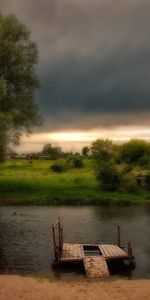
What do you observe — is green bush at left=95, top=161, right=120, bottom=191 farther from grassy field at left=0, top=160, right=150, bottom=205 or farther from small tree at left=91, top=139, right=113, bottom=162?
small tree at left=91, top=139, right=113, bottom=162

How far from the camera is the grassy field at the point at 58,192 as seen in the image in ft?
201

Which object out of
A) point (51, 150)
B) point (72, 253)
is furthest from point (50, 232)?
point (51, 150)

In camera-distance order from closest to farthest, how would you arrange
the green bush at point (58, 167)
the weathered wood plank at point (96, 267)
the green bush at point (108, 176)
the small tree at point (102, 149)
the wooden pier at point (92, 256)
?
1. the weathered wood plank at point (96, 267)
2. the wooden pier at point (92, 256)
3. the green bush at point (108, 176)
4. the green bush at point (58, 167)
5. the small tree at point (102, 149)

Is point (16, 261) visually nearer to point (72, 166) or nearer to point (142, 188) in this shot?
point (142, 188)

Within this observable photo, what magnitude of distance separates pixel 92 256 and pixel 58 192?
34850mm

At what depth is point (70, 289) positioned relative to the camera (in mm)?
22688

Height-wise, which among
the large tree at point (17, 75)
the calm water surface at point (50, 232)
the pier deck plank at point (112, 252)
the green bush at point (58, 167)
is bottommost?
the calm water surface at point (50, 232)

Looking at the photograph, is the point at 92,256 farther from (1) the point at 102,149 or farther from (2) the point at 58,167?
(1) the point at 102,149

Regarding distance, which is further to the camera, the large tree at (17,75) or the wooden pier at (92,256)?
the large tree at (17,75)

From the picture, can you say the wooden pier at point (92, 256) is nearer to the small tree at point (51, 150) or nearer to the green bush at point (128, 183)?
the green bush at point (128, 183)

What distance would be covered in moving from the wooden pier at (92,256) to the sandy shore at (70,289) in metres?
2.07

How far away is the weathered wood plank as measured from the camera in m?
→ 26.0

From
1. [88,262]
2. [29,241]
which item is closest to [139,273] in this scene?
[88,262]

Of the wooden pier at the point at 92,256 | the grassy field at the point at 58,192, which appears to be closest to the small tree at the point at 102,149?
the grassy field at the point at 58,192
